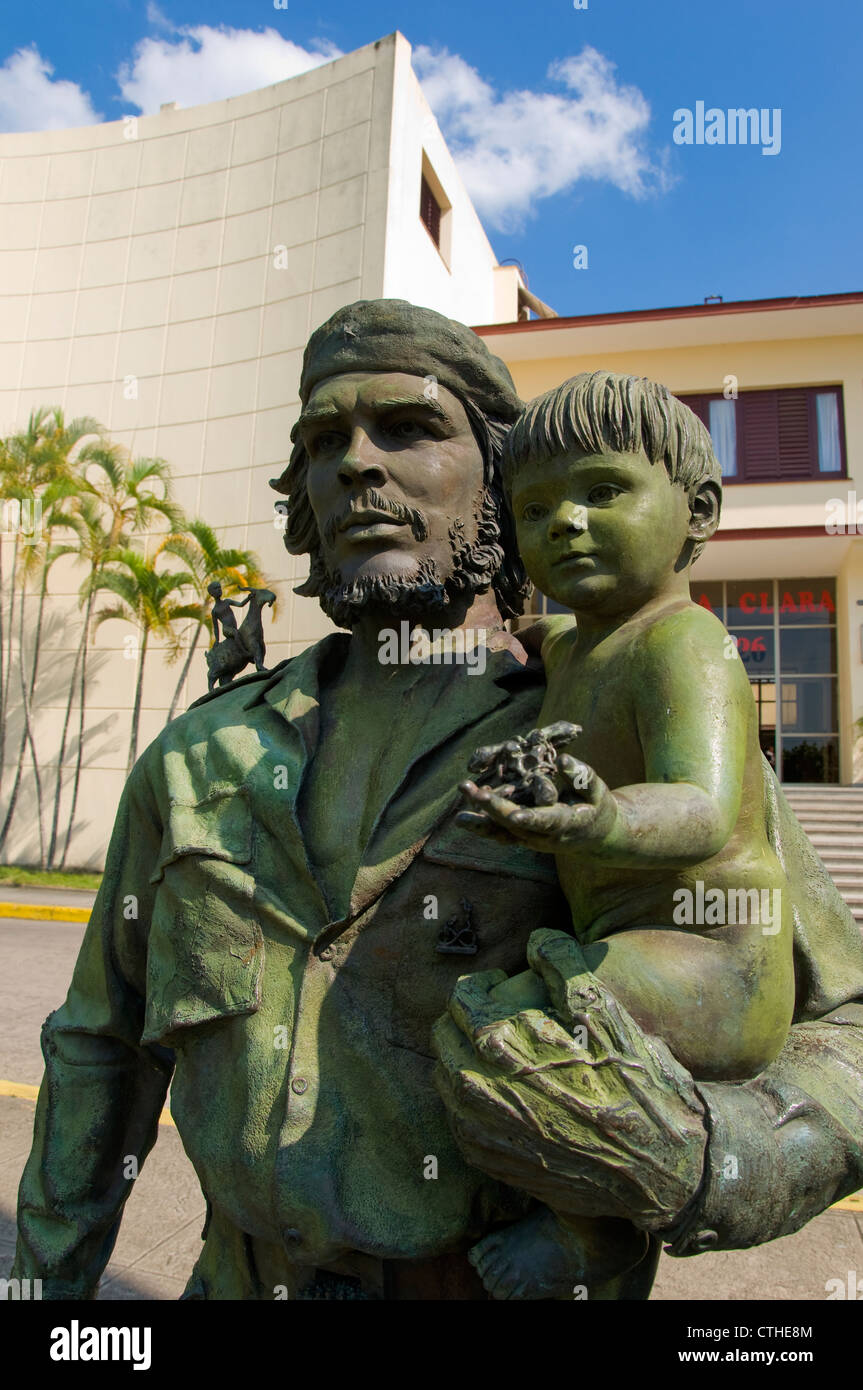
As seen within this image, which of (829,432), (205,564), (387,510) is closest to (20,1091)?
(387,510)

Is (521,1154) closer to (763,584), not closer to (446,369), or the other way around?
(446,369)

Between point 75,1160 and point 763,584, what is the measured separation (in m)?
14.5

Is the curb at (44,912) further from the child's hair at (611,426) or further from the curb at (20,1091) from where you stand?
the child's hair at (611,426)

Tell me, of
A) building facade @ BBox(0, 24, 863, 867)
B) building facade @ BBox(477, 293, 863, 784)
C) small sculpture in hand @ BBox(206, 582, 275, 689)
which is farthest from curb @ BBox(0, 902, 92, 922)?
small sculpture in hand @ BBox(206, 582, 275, 689)

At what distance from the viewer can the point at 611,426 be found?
51.6 inches

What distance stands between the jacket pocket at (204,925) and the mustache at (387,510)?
49cm

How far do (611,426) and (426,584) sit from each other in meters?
0.50

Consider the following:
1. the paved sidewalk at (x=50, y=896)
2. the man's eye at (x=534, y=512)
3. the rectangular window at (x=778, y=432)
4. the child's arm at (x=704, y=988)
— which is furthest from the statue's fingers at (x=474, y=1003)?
the rectangular window at (x=778, y=432)

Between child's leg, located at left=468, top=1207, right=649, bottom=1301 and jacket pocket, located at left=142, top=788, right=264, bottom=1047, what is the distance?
0.51 metres

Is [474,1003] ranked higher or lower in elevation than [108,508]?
lower

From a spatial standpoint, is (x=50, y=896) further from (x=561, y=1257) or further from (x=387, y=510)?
(x=561, y=1257)

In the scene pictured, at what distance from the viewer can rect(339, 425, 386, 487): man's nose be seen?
1697 millimetres

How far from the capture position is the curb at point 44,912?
451 inches
